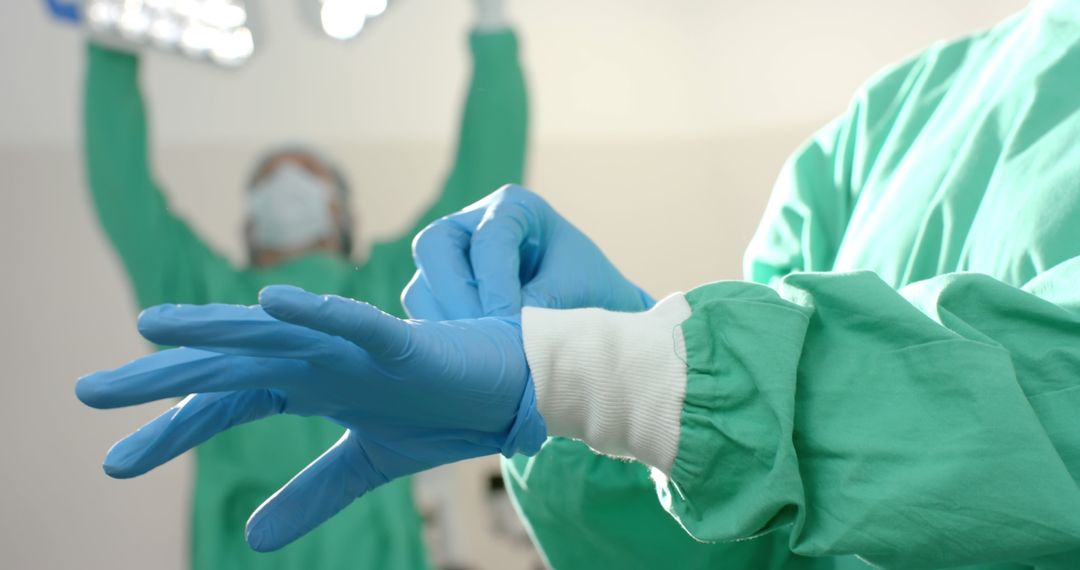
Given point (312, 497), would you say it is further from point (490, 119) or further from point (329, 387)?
point (490, 119)

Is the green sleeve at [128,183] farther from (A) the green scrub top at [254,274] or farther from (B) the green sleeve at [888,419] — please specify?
(B) the green sleeve at [888,419]

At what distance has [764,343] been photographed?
1.72 feet

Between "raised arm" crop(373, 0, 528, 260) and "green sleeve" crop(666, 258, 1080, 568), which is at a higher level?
"green sleeve" crop(666, 258, 1080, 568)

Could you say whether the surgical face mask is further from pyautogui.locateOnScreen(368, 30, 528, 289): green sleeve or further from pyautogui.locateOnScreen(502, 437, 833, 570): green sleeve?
pyautogui.locateOnScreen(502, 437, 833, 570): green sleeve

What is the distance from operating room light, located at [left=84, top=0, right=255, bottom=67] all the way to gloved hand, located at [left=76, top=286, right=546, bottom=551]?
55.5 inches

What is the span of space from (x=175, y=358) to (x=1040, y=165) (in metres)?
0.52

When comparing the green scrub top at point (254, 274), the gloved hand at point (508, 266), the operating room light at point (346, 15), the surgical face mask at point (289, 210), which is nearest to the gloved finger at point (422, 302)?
the gloved hand at point (508, 266)

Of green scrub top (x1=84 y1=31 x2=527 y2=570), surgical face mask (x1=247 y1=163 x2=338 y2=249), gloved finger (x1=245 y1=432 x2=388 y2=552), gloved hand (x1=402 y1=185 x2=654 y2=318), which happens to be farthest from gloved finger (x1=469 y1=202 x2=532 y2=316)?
surgical face mask (x1=247 y1=163 x2=338 y2=249)

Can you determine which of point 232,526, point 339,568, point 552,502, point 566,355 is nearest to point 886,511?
point 566,355

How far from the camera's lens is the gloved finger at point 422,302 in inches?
26.6

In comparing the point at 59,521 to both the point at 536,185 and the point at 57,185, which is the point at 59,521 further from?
the point at 536,185

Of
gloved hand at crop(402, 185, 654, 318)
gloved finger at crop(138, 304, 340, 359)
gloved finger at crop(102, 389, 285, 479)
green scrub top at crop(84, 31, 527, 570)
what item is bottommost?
green scrub top at crop(84, 31, 527, 570)

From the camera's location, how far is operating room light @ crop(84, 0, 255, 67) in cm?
177

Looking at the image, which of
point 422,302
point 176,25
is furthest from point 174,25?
point 422,302
